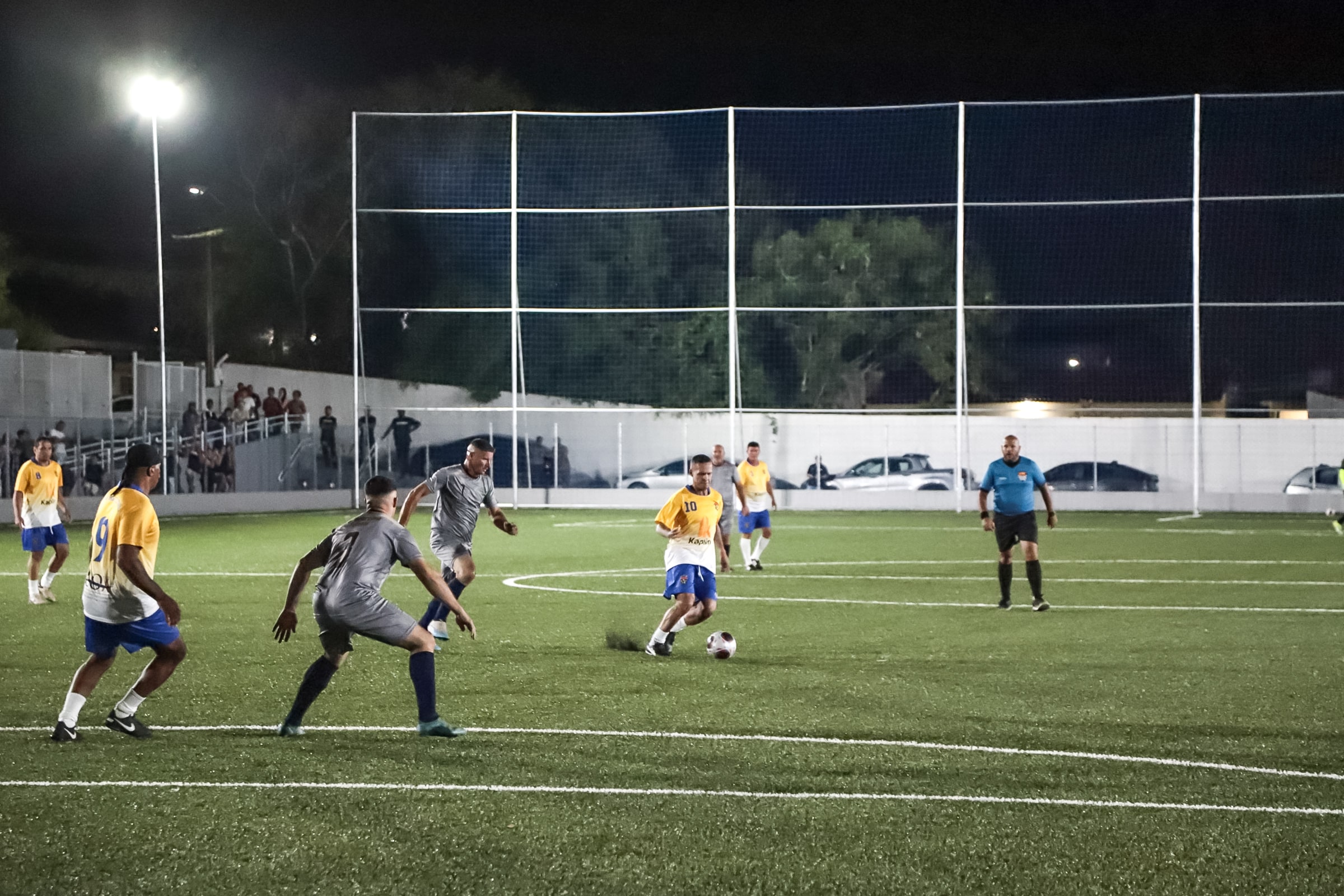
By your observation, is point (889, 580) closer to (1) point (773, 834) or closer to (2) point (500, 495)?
(1) point (773, 834)

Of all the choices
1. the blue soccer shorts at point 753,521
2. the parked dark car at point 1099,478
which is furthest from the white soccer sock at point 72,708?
the parked dark car at point 1099,478

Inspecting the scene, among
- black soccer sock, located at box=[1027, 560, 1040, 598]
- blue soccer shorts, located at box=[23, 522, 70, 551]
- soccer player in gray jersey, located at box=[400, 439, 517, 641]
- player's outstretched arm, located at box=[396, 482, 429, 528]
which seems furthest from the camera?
blue soccer shorts, located at box=[23, 522, 70, 551]

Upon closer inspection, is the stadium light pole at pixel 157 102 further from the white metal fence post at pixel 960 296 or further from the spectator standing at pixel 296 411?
the white metal fence post at pixel 960 296

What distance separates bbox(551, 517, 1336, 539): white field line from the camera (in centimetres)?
2875

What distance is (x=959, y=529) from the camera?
1184 inches

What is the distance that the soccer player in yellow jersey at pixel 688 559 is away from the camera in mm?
12273

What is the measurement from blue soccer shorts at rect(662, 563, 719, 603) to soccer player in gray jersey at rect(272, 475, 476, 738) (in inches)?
150

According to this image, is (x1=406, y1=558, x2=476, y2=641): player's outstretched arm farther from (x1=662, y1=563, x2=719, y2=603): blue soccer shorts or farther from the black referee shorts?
the black referee shorts

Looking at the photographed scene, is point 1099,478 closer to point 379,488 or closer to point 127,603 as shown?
point 379,488

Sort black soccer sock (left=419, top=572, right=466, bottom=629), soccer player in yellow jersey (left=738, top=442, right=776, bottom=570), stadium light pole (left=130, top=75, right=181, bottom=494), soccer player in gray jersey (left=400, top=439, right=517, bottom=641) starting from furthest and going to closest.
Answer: stadium light pole (left=130, top=75, right=181, bottom=494)
soccer player in yellow jersey (left=738, top=442, right=776, bottom=570)
soccer player in gray jersey (left=400, top=439, right=517, bottom=641)
black soccer sock (left=419, top=572, right=466, bottom=629)

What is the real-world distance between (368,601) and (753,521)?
12980 mm

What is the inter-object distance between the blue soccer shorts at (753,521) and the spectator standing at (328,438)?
20824 millimetres

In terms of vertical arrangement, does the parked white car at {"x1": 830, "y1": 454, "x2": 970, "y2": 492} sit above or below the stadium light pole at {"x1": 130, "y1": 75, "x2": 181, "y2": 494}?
below

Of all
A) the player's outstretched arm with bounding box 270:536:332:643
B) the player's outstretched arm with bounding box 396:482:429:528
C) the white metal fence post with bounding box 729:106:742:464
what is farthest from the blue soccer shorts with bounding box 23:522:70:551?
the white metal fence post with bounding box 729:106:742:464
